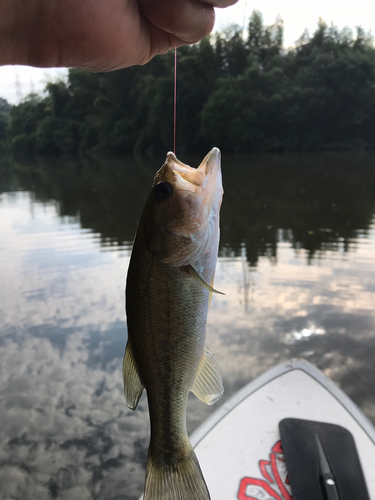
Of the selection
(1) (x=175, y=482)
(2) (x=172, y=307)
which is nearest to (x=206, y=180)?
(2) (x=172, y=307)

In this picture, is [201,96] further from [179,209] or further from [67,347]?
[179,209]

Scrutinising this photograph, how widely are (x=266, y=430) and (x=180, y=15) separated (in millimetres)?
3520

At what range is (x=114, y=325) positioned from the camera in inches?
272

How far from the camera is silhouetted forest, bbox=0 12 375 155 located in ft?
133

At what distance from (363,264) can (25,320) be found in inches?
281

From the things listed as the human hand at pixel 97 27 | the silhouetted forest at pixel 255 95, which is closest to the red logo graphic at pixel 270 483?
the human hand at pixel 97 27

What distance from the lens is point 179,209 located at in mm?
1508

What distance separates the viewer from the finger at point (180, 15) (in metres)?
Result: 1.40

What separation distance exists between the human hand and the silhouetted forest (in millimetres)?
38874

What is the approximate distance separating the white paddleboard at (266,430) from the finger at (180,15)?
3.15 meters

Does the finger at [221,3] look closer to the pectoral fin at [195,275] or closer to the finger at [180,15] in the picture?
the finger at [180,15]

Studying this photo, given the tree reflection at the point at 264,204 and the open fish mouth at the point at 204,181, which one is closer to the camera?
the open fish mouth at the point at 204,181

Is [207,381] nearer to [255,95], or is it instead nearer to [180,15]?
[180,15]

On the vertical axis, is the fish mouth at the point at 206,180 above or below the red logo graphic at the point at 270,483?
above
